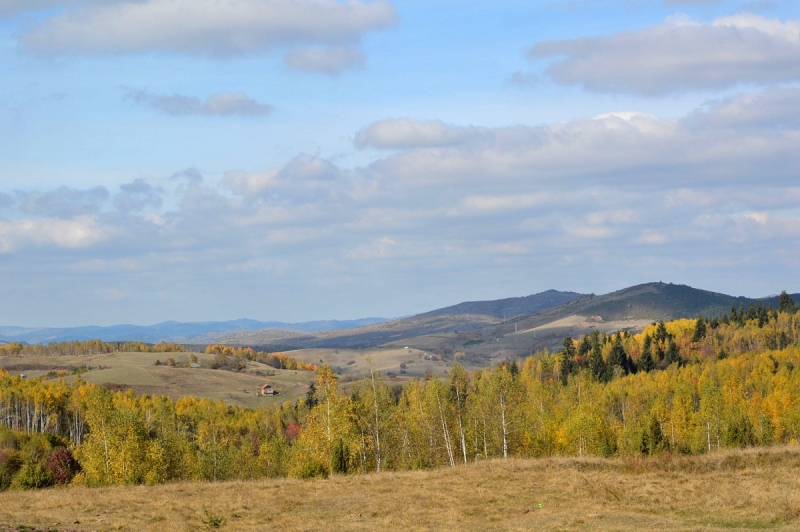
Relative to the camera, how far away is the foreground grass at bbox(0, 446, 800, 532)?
120 ft

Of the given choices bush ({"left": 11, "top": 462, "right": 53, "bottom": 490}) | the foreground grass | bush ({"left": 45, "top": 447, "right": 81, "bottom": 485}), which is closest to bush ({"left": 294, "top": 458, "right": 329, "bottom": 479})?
the foreground grass

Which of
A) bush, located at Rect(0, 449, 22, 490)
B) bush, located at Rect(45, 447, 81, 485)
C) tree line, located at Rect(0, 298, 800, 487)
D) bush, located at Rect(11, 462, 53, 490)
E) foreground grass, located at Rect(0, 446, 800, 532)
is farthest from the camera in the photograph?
tree line, located at Rect(0, 298, 800, 487)

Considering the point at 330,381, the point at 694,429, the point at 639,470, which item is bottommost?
the point at 694,429

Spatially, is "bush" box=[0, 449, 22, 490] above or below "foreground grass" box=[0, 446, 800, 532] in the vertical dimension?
below

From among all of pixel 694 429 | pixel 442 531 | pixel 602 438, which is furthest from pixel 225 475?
pixel 694 429

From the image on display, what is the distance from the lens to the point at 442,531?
3469cm

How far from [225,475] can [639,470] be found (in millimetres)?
50822

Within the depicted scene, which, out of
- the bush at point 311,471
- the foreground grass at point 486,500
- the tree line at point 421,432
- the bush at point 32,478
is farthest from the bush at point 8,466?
the bush at point 311,471

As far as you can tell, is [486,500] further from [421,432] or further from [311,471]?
[421,432]

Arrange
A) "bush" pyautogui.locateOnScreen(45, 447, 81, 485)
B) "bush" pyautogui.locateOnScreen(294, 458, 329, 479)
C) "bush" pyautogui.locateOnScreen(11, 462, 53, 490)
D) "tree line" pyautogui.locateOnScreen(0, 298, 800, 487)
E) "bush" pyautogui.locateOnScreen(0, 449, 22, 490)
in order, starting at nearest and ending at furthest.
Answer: "bush" pyautogui.locateOnScreen(294, 458, 329, 479) → "bush" pyautogui.locateOnScreen(11, 462, 53, 490) → "bush" pyautogui.locateOnScreen(0, 449, 22, 490) → "bush" pyautogui.locateOnScreen(45, 447, 81, 485) → "tree line" pyautogui.locateOnScreen(0, 298, 800, 487)

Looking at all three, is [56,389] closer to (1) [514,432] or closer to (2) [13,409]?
(2) [13,409]

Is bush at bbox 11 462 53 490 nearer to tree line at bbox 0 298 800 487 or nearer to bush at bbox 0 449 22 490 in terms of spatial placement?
tree line at bbox 0 298 800 487

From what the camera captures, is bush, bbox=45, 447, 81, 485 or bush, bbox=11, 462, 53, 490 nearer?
bush, bbox=11, 462, 53, 490

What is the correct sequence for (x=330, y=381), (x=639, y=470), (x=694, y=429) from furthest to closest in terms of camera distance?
(x=694, y=429)
(x=330, y=381)
(x=639, y=470)
